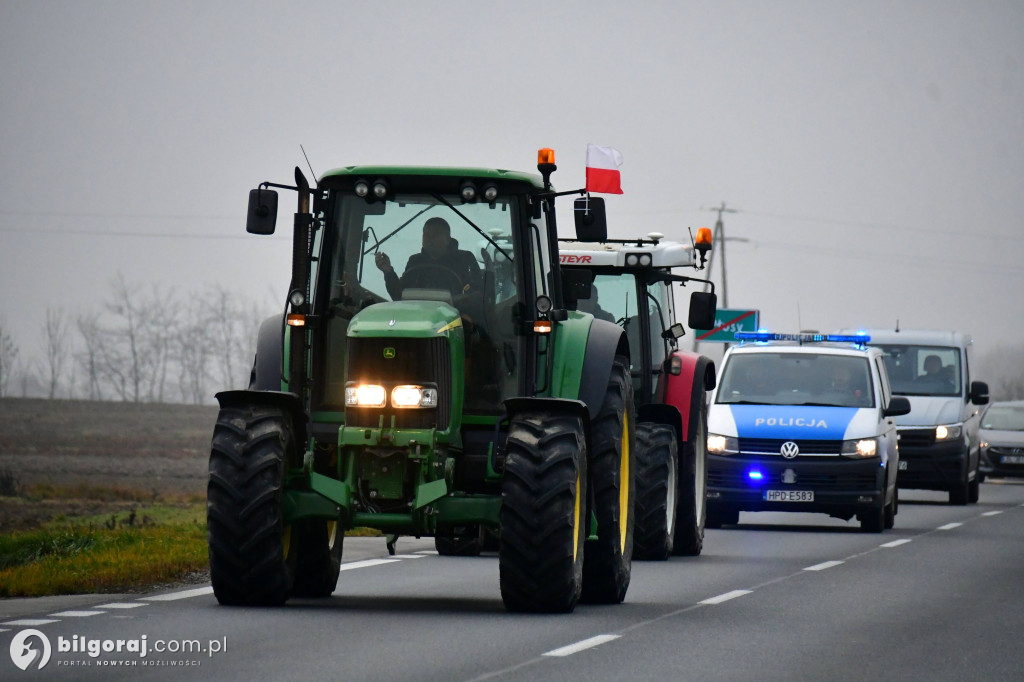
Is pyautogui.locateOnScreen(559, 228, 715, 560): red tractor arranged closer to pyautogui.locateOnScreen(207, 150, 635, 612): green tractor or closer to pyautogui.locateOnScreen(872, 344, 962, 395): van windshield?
pyautogui.locateOnScreen(207, 150, 635, 612): green tractor

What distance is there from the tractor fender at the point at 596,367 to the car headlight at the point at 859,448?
9736 mm

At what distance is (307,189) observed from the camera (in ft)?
42.0

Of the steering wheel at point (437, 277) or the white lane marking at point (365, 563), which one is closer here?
the steering wheel at point (437, 277)

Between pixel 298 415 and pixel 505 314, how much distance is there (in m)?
1.51

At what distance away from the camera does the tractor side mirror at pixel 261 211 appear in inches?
474

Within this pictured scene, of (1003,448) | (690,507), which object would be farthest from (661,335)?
(1003,448)

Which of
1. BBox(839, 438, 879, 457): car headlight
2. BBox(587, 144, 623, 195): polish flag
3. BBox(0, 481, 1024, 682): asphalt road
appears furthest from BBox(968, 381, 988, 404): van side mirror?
BBox(587, 144, 623, 195): polish flag

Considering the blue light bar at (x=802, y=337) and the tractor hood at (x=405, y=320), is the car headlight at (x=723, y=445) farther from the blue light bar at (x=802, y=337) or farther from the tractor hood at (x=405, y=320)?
the tractor hood at (x=405, y=320)

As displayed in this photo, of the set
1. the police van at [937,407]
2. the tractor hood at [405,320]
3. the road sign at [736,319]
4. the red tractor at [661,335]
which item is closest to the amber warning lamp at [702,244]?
the red tractor at [661,335]

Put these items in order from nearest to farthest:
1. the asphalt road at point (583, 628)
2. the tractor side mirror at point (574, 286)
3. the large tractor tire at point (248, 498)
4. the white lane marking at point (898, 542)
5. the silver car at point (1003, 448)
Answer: the asphalt road at point (583, 628)
the large tractor tire at point (248, 498)
the tractor side mirror at point (574, 286)
the white lane marking at point (898, 542)
the silver car at point (1003, 448)

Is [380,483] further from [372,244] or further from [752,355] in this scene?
[752,355]

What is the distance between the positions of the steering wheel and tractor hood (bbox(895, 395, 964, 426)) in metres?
18.1

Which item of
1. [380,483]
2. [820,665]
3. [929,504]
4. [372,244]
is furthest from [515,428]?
[929,504]

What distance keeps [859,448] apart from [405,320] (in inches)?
451
